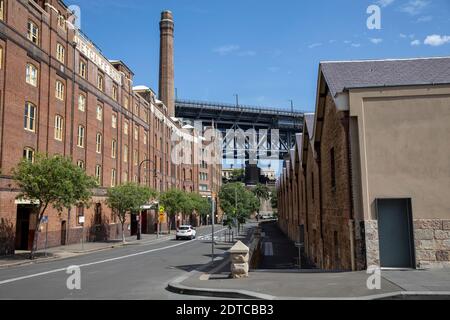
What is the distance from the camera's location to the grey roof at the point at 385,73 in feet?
47.1

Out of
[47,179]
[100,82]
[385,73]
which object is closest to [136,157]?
[100,82]

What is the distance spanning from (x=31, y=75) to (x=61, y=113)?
5.07m

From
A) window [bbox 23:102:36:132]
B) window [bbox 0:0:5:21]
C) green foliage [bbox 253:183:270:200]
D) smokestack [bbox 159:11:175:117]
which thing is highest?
smokestack [bbox 159:11:175:117]

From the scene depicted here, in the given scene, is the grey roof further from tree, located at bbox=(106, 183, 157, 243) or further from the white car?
the white car

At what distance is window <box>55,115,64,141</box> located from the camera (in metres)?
36.1

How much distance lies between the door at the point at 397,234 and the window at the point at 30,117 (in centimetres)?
2685

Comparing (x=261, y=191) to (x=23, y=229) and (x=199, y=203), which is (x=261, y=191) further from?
(x=23, y=229)

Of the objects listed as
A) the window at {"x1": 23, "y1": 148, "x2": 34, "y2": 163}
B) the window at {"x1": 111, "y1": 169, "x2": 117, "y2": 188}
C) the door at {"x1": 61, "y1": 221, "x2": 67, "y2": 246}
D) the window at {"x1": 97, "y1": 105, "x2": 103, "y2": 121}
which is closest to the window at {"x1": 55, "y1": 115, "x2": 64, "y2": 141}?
the window at {"x1": 23, "y1": 148, "x2": 34, "y2": 163}

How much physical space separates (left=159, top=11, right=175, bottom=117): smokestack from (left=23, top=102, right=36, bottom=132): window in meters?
54.9

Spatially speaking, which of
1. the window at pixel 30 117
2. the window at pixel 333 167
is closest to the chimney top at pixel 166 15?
the window at pixel 30 117

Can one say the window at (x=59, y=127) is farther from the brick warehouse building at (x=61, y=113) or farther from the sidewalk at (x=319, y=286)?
the sidewalk at (x=319, y=286)

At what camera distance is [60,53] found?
37.0 metres

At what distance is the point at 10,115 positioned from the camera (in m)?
29.2

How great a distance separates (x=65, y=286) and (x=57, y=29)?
28.1 meters
